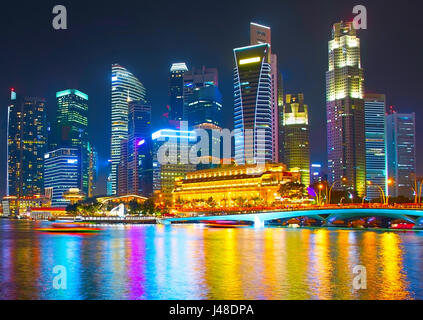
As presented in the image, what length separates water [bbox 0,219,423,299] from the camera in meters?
34.3

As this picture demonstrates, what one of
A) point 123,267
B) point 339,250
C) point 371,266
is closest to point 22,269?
point 123,267

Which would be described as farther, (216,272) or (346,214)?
(346,214)

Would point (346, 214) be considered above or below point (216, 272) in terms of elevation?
below

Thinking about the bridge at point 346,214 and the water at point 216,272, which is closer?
the water at point 216,272

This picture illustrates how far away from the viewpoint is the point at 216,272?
4378 centimetres

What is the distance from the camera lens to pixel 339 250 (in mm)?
60531

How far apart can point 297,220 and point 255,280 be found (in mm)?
118016

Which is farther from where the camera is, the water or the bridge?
the bridge

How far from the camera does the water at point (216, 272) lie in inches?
1352

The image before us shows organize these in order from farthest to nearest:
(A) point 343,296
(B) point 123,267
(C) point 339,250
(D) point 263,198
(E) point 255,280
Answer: (D) point 263,198 → (C) point 339,250 → (B) point 123,267 → (E) point 255,280 → (A) point 343,296
